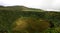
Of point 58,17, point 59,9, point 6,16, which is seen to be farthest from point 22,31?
point 59,9

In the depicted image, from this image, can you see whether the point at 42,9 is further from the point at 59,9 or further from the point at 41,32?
the point at 41,32

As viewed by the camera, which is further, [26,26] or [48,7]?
[48,7]

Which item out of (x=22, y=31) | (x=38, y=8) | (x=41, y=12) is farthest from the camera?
(x=38, y=8)

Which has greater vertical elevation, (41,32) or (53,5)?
(53,5)

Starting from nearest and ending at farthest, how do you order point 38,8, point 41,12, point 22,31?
1. point 22,31
2. point 41,12
3. point 38,8

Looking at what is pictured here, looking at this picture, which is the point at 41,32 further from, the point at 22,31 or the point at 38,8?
the point at 38,8

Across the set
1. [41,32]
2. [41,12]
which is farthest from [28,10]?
[41,32]
